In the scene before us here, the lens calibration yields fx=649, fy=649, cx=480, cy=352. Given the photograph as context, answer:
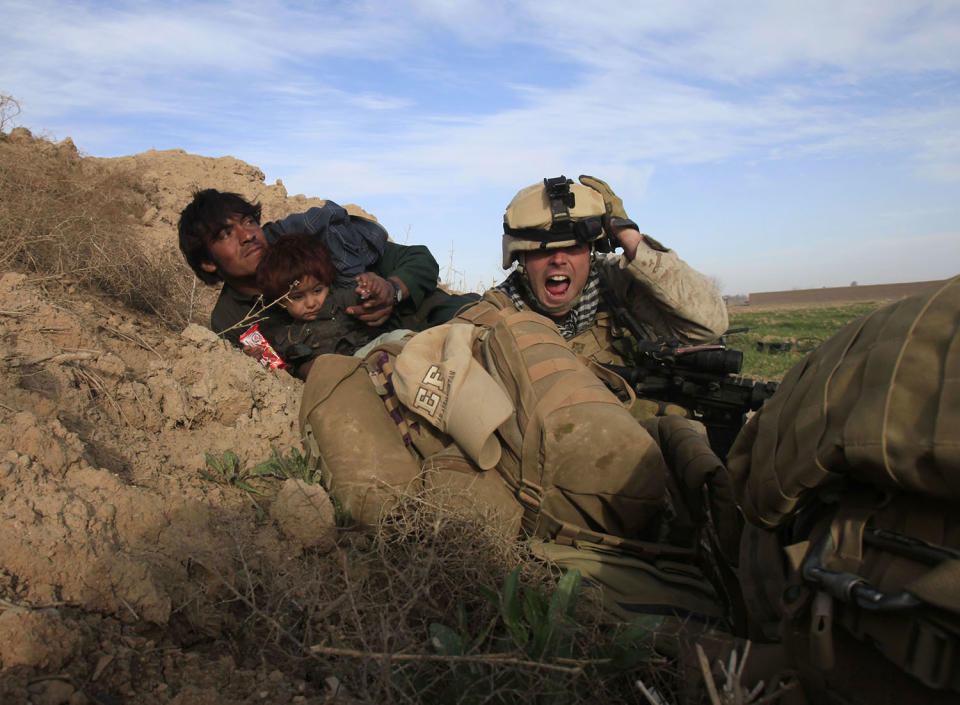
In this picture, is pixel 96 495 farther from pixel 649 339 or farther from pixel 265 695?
Result: pixel 649 339

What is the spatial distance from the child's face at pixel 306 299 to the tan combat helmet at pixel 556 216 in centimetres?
107

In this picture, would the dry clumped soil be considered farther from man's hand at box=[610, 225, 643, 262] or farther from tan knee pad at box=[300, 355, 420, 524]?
man's hand at box=[610, 225, 643, 262]

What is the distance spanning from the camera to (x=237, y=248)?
3.68 metres

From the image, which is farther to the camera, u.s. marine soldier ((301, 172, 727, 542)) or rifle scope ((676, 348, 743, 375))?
rifle scope ((676, 348, 743, 375))

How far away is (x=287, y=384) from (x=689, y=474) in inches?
78.5

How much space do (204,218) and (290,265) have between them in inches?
26.9

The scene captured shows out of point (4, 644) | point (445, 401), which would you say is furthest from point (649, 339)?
point (4, 644)

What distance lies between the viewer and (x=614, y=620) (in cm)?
162

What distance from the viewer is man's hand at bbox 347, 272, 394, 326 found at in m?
3.58

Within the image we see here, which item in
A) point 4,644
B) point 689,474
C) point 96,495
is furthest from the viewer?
point 689,474

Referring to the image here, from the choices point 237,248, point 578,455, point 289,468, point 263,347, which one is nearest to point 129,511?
point 289,468

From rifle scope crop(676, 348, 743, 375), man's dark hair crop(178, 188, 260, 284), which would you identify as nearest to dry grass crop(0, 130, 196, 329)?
man's dark hair crop(178, 188, 260, 284)

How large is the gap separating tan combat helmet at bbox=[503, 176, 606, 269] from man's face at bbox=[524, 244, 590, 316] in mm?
66

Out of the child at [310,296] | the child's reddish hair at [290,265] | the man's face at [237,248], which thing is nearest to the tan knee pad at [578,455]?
the child at [310,296]
